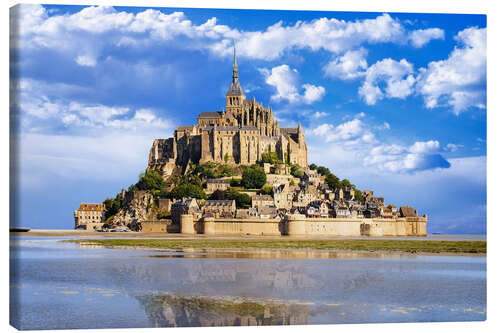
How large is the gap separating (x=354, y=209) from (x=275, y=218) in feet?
32.0

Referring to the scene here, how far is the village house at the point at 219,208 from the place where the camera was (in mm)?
47278

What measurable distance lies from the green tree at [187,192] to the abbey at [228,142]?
7.08 m

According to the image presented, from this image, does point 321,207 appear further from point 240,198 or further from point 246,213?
point 246,213

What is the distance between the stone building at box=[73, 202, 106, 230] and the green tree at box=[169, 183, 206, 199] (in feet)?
24.1

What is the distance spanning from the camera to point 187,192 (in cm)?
5047

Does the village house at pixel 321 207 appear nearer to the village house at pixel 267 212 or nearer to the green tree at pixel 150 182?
the village house at pixel 267 212

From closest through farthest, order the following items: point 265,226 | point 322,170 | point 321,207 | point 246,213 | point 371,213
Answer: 1. point 265,226
2. point 246,213
3. point 321,207
4. point 371,213
5. point 322,170

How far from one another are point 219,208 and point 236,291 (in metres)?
32.6

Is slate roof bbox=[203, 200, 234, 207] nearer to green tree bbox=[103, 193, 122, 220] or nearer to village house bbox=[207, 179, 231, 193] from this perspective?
village house bbox=[207, 179, 231, 193]

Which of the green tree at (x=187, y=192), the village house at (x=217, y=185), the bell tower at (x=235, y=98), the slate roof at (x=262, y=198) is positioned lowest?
the slate roof at (x=262, y=198)

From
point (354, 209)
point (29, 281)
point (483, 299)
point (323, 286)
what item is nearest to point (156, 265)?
point (29, 281)

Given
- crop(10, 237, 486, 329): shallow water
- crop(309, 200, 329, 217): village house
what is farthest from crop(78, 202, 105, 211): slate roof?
crop(10, 237, 486, 329): shallow water

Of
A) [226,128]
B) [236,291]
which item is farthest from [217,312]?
[226,128]

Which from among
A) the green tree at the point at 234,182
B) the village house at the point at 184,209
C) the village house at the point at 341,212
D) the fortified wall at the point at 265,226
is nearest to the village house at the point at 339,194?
the village house at the point at 341,212
